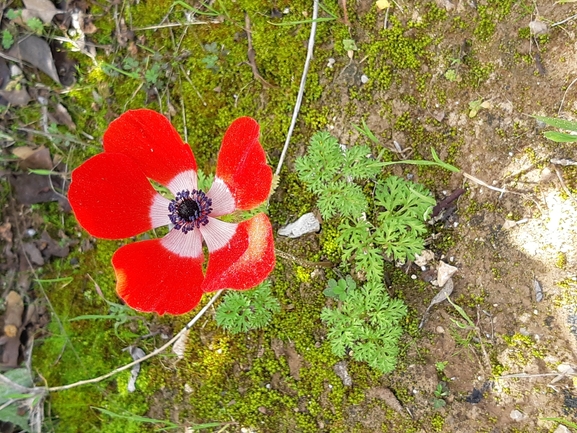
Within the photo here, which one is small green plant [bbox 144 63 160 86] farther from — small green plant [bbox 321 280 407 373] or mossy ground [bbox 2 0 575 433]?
small green plant [bbox 321 280 407 373]

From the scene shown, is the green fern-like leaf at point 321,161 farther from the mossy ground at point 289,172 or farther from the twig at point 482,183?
the twig at point 482,183

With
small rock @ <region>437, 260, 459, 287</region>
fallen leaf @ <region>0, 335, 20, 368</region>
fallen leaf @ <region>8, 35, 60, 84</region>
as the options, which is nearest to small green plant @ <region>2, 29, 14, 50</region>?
fallen leaf @ <region>8, 35, 60, 84</region>

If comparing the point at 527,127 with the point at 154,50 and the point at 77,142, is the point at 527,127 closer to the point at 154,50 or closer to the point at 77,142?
the point at 154,50

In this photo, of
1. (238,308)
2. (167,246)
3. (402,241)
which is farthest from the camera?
(238,308)

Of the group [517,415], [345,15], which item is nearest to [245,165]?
[345,15]

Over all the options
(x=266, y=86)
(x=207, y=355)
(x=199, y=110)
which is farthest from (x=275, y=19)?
(x=207, y=355)
